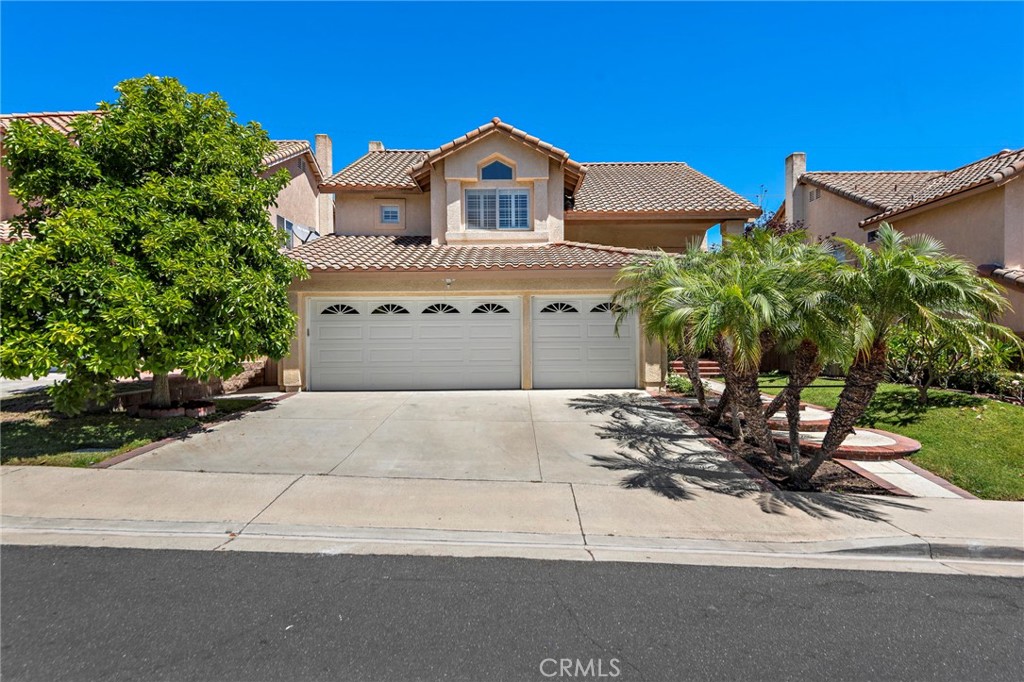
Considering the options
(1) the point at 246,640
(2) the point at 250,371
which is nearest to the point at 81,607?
(1) the point at 246,640

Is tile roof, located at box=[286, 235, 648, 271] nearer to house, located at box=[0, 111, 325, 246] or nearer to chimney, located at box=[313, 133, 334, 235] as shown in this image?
house, located at box=[0, 111, 325, 246]

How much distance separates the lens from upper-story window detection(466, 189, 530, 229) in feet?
51.4

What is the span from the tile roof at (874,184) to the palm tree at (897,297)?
15.1m

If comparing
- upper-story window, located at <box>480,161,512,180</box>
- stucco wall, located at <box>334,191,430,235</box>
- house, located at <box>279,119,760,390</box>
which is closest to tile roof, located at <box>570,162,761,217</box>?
Answer: upper-story window, located at <box>480,161,512,180</box>

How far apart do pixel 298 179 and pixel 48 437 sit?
12.9m

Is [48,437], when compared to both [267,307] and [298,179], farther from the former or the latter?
[298,179]

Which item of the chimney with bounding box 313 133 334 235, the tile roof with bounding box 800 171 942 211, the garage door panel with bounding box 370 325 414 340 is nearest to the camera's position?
the garage door panel with bounding box 370 325 414 340

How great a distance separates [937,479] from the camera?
707 centimetres

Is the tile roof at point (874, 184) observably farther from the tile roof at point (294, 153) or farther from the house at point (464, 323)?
the tile roof at point (294, 153)

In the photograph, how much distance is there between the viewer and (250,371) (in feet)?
44.3

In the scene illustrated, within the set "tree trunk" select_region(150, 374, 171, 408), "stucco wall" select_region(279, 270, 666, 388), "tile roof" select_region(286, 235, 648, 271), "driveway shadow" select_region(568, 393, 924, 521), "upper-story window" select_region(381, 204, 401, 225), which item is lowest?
"driveway shadow" select_region(568, 393, 924, 521)

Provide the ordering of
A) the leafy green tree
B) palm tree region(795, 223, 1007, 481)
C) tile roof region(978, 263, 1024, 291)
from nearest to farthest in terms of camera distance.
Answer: palm tree region(795, 223, 1007, 481) → the leafy green tree → tile roof region(978, 263, 1024, 291)

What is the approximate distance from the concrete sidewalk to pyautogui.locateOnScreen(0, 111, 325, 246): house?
1117 centimetres

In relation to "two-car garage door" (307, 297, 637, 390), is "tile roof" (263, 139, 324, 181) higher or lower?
higher
